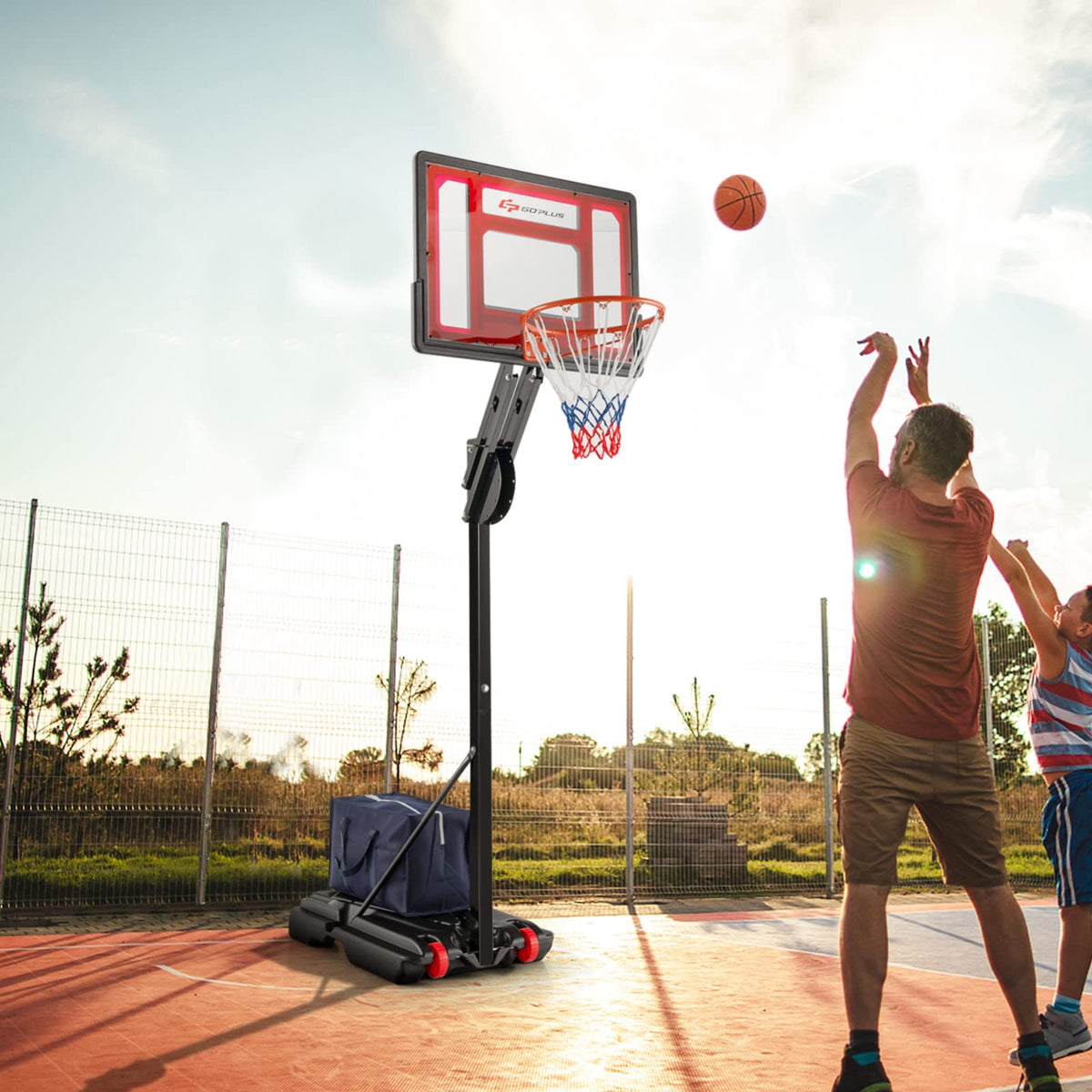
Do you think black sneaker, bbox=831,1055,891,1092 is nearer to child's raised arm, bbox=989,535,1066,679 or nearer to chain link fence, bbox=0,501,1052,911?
child's raised arm, bbox=989,535,1066,679

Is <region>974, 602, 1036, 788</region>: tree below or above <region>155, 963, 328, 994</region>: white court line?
above

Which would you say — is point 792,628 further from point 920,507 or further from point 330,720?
point 920,507

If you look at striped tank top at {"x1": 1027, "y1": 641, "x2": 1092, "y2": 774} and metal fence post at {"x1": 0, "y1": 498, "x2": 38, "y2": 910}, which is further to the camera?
metal fence post at {"x1": 0, "y1": 498, "x2": 38, "y2": 910}

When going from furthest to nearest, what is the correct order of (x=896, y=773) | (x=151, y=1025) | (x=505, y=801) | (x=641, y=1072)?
1. (x=505, y=801)
2. (x=151, y=1025)
3. (x=641, y=1072)
4. (x=896, y=773)

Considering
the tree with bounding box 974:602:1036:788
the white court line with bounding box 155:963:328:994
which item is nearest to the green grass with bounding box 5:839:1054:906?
the white court line with bounding box 155:963:328:994

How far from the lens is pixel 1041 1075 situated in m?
3.03

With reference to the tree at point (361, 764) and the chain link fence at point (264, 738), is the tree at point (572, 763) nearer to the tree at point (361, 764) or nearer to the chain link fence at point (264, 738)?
the chain link fence at point (264, 738)

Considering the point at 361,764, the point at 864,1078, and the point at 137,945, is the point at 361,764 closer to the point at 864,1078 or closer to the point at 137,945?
the point at 137,945

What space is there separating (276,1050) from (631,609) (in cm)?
590

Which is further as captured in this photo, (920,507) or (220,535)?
(220,535)

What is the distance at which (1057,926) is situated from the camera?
8.20 metres

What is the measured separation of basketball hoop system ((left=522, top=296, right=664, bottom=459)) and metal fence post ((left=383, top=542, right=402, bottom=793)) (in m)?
3.21

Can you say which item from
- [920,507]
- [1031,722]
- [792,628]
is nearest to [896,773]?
[920,507]

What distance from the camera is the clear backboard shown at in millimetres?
6145
